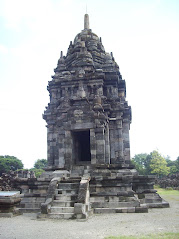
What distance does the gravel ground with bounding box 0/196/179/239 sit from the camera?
6234 millimetres

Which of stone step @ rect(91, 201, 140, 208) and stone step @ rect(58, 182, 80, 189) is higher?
stone step @ rect(58, 182, 80, 189)

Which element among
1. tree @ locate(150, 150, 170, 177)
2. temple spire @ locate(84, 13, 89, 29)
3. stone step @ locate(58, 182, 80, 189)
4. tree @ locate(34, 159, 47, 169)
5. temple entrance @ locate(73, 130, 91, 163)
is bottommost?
tree @ locate(34, 159, 47, 169)

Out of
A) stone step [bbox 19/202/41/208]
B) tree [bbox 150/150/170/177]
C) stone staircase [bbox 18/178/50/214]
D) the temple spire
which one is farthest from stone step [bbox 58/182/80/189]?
tree [bbox 150/150/170/177]

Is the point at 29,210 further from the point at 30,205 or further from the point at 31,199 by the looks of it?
the point at 31,199

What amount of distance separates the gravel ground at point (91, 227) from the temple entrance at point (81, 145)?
5.74 metres

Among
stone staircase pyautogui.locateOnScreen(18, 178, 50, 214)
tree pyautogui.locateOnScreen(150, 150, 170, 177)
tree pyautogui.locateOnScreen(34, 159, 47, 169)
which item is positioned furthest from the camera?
tree pyautogui.locateOnScreen(34, 159, 47, 169)

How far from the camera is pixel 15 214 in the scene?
A: 31.3ft

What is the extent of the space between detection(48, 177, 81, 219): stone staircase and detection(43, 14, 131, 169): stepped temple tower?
190 centimetres

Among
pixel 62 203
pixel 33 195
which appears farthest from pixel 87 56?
A: pixel 62 203

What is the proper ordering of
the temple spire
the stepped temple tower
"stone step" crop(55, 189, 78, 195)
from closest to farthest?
"stone step" crop(55, 189, 78, 195)
the stepped temple tower
the temple spire

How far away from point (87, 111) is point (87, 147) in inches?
147

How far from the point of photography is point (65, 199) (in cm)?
962

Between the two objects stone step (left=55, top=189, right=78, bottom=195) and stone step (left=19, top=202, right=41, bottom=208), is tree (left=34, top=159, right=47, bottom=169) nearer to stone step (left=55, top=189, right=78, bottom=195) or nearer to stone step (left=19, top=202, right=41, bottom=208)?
stone step (left=19, top=202, right=41, bottom=208)

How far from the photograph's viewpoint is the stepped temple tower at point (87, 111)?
12773 mm
